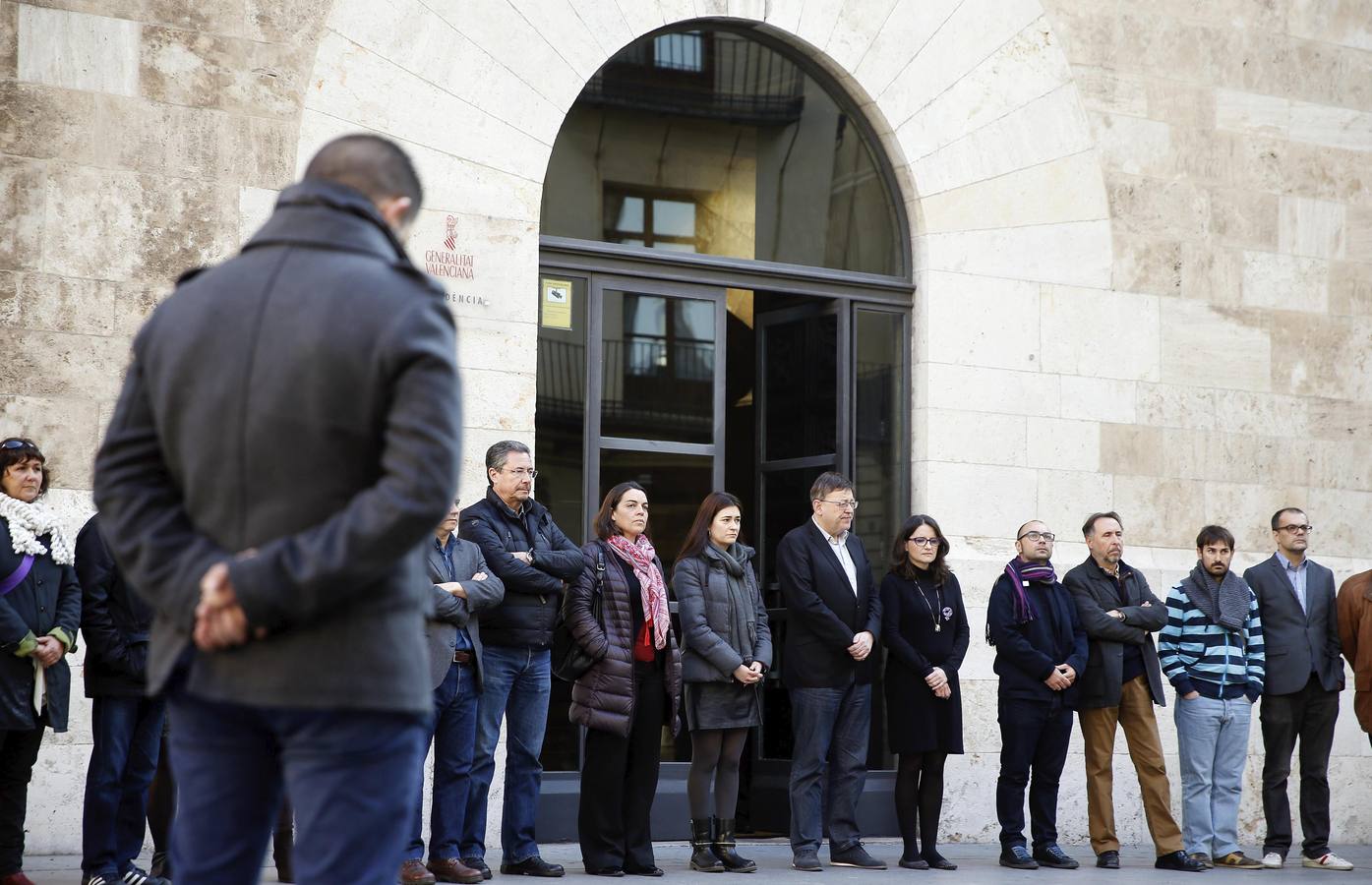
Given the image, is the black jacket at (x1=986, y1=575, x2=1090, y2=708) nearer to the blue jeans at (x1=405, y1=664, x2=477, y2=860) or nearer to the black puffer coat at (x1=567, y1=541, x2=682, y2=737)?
the black puffer coat at (x1=567, y1=541, x2=682, y2=737)

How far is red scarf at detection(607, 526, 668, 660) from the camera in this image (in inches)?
325

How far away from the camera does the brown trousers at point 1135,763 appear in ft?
30.3

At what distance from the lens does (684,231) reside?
10203 millimetres

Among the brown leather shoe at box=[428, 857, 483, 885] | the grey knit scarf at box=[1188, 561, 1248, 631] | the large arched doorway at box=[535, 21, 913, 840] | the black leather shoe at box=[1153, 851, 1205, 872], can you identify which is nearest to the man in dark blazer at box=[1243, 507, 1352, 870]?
the grey knit scarf at box=[1188, 561, 1248, 631]

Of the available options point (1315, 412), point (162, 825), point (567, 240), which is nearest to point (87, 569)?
point (162, 825)

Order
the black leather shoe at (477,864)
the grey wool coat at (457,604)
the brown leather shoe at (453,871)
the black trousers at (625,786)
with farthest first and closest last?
the black trousers at (625,786) < the black leather shoe at (477,864) < the brown leather shoe at (453,871) < the grey wool coat at (457,604)

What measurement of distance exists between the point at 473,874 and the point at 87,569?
7.24 feet

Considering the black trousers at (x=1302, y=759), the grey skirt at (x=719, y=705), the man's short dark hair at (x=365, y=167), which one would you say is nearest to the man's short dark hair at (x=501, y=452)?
the grey skirt at (x=719, y=705)

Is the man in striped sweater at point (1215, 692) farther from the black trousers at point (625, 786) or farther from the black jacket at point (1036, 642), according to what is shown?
the black trousers at point (625, 786)

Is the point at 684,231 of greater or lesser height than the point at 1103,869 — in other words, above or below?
above

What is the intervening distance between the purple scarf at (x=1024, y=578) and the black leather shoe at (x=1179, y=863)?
155 cm

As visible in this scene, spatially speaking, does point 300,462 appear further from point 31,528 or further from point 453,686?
point 453,686

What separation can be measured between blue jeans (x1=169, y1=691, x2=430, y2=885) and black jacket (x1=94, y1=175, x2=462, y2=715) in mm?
46

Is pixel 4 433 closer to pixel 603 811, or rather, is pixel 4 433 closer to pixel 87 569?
pixel 87 569
